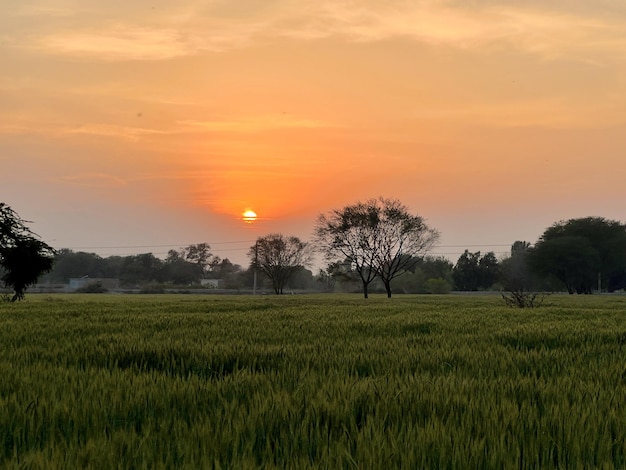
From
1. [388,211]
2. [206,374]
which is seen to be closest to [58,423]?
[206,374]

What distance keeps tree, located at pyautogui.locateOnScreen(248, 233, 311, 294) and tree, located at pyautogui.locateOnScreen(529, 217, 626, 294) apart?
1870 inches

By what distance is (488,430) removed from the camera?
3.31 m

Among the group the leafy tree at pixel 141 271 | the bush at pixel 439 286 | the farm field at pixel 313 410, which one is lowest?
the farm field at pixel 313 410

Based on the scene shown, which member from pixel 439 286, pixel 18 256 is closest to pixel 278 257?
pixel 439 286

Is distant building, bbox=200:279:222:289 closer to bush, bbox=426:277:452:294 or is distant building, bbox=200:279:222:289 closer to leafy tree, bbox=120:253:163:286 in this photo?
leafy tree, bbox=120:253:163:286

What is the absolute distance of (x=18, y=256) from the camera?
103ft

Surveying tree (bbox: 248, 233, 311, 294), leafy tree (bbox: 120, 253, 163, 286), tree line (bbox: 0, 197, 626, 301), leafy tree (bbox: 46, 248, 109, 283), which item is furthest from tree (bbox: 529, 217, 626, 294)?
leafy tree (bbox: 46, 248, 109, 283)

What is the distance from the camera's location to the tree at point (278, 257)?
395 feet

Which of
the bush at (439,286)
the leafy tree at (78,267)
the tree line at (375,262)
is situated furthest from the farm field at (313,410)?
the leafy tree at (78,267)

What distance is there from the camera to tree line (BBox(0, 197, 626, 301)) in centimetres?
3241

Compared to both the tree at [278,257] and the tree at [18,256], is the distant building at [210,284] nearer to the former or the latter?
the tree at [278,257]

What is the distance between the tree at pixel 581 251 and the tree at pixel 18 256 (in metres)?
91.6

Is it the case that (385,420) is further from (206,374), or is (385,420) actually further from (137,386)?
(206,374)

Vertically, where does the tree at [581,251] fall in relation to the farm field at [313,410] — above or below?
above
